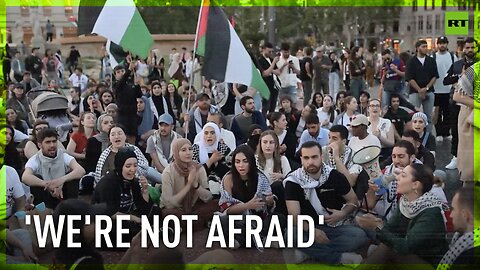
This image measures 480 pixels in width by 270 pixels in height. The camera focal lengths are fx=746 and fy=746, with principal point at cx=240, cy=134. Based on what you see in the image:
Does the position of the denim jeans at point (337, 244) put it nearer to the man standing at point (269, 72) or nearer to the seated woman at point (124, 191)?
the seated woman at point (124, 191)

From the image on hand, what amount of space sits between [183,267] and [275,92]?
15.7ft

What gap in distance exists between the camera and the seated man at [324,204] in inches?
131

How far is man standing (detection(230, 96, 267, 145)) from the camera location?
17.8 ft

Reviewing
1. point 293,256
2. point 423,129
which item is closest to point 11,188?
point 293,256

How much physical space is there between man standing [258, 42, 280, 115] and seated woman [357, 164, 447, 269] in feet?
12.8

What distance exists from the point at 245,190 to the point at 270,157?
0.64 meters

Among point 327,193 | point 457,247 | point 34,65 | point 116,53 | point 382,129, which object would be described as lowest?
point 457,247

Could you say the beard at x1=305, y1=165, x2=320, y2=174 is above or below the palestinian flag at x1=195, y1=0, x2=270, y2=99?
below

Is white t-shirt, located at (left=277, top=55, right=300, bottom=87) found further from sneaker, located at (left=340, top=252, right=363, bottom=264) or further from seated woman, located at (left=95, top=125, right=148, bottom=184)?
sneaker, located at (left=340, top=252, right=363, bottom=264)

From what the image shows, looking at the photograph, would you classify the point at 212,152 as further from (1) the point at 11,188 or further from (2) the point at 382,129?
(1) the point at 11,188

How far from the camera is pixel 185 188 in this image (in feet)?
12.7

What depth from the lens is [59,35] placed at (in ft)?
51.3

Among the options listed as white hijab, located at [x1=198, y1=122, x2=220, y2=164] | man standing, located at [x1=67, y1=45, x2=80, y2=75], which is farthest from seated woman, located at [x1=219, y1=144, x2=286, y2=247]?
man standing, located at [x1=67, y1=45, x2=80, y2=75]

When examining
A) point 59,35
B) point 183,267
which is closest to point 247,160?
point 183,267
